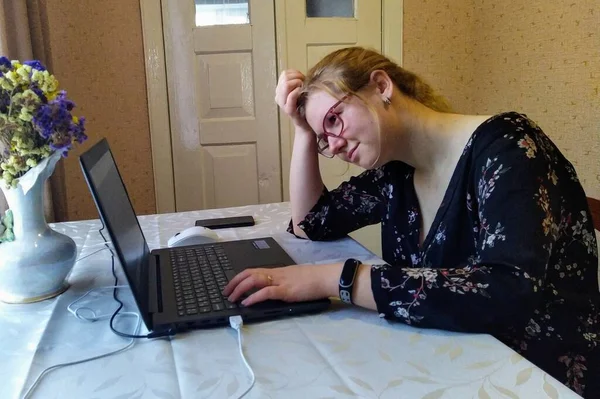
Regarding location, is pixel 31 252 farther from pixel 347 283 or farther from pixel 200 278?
pixel 347 283

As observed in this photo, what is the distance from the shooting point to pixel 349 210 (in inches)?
52.9

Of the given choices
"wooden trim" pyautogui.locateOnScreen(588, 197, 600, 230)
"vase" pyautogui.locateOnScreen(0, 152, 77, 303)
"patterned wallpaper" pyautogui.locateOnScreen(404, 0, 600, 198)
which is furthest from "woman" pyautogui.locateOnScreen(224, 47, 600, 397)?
"patterned wallpaper" pyautogui.locateOnScreen(404, 0, 600, 198)

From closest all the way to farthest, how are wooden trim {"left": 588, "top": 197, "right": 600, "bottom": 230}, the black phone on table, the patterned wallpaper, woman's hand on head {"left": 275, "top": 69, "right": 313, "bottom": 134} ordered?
1. woman's hand on head {"left": 275, "top": 69, "right": 313, "bottom": 134}
2. the black phone on table
3. wooden trim {"left": 588, "top": 197, "right": 600, "bottom": 230}
4. the patterned wallpaper

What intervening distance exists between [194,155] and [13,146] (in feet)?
5.35

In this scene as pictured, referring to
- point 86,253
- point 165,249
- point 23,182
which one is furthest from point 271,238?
point 23,182

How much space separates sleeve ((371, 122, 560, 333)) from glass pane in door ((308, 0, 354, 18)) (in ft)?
6.20

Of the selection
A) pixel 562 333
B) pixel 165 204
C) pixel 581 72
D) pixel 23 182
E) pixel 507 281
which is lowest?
pixel 165 204

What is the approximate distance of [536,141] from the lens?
929 millimetres

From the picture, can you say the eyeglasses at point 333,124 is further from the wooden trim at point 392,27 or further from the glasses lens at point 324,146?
the wooden trim at point 392,27

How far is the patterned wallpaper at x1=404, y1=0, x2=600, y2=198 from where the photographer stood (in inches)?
73.9

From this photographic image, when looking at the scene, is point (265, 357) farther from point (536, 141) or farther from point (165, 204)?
point (165, 204)

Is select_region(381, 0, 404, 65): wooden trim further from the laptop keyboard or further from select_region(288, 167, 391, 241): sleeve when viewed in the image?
the laptop keyboard

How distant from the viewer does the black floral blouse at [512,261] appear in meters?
0.81

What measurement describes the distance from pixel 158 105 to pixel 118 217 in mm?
1655
